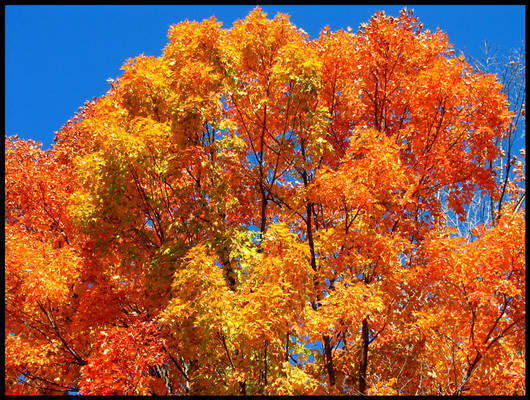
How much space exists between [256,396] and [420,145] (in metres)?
7.63

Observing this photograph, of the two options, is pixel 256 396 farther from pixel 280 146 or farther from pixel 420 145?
pixel 420 145

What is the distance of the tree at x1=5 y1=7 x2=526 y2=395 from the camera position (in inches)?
344

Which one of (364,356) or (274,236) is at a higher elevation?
(274,236)

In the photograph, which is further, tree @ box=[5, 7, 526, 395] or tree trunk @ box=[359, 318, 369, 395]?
tree trunk @ box=[359, 318, 369, 395]

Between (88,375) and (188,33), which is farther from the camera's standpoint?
(188,33)

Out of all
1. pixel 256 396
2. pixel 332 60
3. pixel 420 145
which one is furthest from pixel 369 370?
pixel 332 60

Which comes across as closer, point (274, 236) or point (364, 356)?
point (274, 236)

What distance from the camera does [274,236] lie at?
907 centimetres

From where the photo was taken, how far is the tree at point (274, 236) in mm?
8734

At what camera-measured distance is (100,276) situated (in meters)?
12.6

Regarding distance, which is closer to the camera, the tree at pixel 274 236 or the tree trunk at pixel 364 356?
the tree at pixel 274 236

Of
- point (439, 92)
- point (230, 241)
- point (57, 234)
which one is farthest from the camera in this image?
point (57, 234)

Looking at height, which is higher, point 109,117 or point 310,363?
point 109,117

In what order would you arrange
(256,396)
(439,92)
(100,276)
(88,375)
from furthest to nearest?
(100,276), (439,92), (88,375), (256,396)
